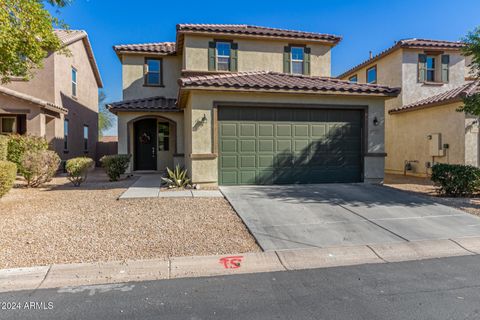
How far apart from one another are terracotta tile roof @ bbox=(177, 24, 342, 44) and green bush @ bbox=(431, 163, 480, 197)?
31.8 feet

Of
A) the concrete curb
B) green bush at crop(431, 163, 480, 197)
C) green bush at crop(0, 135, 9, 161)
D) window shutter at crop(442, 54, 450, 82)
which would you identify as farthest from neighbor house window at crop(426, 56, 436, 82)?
green bush at crop(0, 135, 9, 161)

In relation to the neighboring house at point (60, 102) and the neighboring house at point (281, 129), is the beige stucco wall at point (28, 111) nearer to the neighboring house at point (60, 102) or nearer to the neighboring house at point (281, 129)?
the neighboring house at point (60, 102)

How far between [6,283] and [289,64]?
15070 mm

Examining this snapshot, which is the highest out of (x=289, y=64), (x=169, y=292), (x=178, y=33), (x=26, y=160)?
(x=178, y=33)

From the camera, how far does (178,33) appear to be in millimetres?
15320

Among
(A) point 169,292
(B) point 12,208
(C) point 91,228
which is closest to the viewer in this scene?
(A) point 169,292

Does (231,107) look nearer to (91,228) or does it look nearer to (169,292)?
(91,228)

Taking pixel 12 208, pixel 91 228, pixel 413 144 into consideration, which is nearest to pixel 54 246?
pixel 91 228

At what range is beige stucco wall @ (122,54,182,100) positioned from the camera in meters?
16.8

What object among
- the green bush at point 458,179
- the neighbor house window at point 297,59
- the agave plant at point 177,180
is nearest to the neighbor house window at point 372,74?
the neighbor house window at point 297,59

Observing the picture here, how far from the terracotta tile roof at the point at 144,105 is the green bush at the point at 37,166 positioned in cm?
411

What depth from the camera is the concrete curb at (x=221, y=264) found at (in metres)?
4.18

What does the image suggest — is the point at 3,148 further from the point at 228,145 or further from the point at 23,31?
the point at 228,145

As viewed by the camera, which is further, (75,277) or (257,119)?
(257,119)
